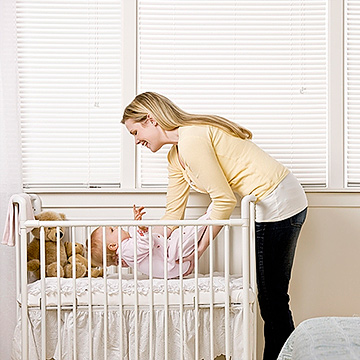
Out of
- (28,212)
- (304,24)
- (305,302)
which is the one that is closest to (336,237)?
(305,302)

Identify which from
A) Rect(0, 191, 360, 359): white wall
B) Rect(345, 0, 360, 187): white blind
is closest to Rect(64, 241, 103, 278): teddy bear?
Rect(0, 191, 360, 359): white wall

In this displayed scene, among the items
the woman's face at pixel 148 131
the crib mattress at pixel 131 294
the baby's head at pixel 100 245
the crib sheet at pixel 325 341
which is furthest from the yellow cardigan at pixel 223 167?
the crib sheet at pixel 325 341

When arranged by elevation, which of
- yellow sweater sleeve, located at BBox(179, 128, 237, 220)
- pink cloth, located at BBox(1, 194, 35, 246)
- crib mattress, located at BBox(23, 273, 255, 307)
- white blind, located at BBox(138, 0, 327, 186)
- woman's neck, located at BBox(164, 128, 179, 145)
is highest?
white blind, located at BBox(138, 0, 327, 186)

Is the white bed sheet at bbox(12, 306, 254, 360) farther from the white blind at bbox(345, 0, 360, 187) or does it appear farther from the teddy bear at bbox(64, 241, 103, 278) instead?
the white blind at bbox(345, 0, 360, 187)

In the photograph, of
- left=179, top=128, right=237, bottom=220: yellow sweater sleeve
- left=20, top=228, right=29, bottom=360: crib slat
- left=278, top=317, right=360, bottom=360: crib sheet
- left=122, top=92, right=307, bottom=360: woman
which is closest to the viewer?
left=278, top=317, right=360, bottom=360: crib sheet

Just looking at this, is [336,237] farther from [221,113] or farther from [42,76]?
[42,76]

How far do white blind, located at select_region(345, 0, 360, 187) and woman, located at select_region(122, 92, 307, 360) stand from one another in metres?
0.52

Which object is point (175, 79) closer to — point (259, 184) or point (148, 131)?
point (148, 131)

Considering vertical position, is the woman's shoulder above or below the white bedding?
above

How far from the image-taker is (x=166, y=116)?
98.5 inches

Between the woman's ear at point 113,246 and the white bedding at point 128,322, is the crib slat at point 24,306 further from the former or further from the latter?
the woman's ear at point 113,246

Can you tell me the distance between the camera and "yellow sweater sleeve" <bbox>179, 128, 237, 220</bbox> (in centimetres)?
235

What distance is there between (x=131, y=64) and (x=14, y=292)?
A: 45.9 inches

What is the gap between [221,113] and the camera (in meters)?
2.84
